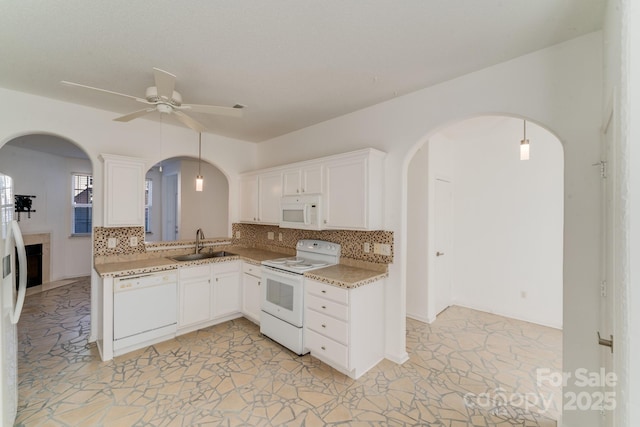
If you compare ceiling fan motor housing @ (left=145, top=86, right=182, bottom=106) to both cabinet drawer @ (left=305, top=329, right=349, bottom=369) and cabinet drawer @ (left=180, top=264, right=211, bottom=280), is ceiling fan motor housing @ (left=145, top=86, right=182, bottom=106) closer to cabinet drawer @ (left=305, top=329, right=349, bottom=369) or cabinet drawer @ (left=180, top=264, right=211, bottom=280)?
cabinet drawer @ (left=180, top=264, right=211, bottom=280)

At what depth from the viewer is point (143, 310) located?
3070 millimetres

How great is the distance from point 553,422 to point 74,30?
456 cm

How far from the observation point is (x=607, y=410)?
4.87 ft

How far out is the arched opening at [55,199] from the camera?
512cm

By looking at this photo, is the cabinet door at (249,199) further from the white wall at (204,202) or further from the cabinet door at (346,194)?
the white wall at (204,202)

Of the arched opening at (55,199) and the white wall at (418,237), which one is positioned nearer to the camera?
the white wall at (418,237)

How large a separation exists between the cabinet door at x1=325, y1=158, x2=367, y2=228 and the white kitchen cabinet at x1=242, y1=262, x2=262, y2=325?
1.34 metres

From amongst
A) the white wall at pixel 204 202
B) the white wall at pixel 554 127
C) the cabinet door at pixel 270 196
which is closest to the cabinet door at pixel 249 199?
the cabinet door at pixel 270 196

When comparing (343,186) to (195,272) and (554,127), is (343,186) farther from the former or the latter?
(195,272)

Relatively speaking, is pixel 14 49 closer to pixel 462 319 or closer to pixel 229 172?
pixel 229 172

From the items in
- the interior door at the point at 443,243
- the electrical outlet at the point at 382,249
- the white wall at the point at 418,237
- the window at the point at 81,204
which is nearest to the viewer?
the electrical outlet at the point at 382,249

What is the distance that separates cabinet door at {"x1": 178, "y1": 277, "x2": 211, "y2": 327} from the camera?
134 inches

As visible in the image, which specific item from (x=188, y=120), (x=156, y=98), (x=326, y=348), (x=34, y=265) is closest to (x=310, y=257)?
(x=326, y=348)

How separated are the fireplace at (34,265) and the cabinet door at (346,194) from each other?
629 centimetres
